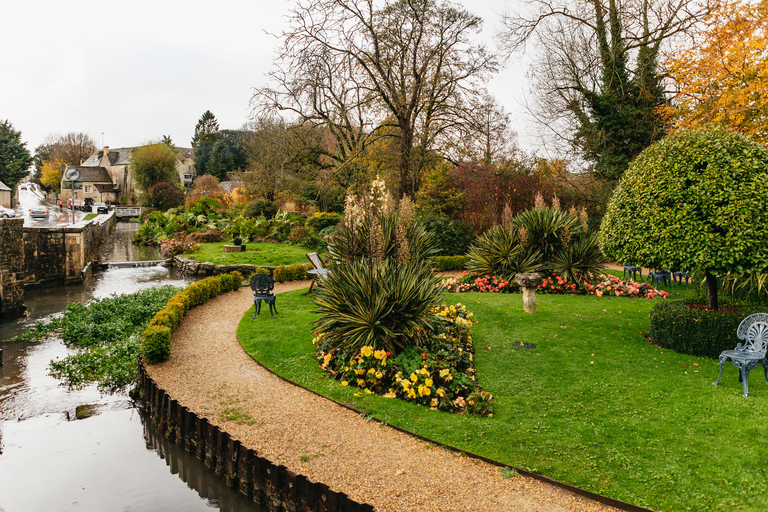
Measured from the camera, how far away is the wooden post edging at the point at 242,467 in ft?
13.1

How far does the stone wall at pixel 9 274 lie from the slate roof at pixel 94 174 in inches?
2198

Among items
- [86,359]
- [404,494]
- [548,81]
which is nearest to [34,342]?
[86,359]

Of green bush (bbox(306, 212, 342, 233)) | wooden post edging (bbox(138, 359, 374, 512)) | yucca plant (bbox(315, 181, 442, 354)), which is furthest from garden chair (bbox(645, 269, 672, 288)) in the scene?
green bush (bbox(306, 212, 342, 233))

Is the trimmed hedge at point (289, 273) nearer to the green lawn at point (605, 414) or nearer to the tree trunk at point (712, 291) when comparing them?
the green lawn at point (605, 414)

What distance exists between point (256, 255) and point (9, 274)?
28.4 feet

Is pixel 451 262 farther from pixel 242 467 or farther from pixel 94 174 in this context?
pixel 94 174

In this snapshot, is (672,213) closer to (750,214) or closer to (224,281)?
(750,214)

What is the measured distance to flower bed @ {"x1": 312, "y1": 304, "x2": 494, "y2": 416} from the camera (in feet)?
19.1

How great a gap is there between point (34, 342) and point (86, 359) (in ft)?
8.28

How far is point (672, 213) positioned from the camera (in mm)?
7133

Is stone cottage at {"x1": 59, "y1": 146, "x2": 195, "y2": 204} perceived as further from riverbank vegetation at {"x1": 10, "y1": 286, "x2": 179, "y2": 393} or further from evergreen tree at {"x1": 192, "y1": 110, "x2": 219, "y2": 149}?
riverbank vegetation at {"x1": 10, "y1": 286, "x2": 179, "y2": 393}

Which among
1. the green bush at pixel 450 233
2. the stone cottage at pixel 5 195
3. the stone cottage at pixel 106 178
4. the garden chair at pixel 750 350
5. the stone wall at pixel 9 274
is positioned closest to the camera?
the garden chair at pixel 750 350

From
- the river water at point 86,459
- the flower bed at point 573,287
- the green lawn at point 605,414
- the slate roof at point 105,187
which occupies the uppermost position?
the slate roof at point 105,187

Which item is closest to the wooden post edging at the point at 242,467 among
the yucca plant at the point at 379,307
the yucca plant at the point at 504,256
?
the yucca plant at the point at 379,307
